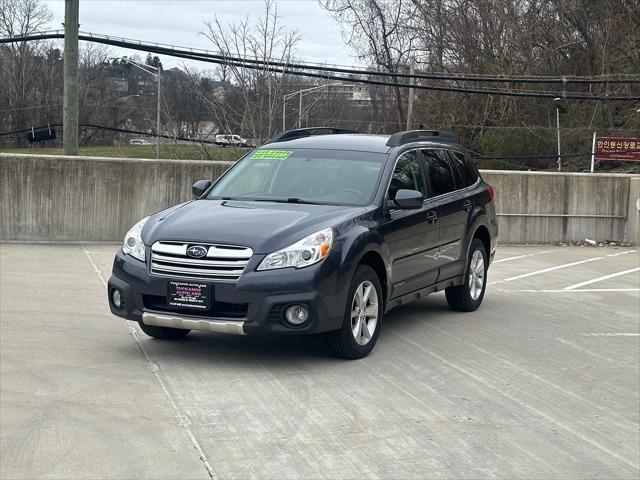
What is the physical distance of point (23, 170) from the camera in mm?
13375

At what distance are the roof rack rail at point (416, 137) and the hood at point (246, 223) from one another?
121cm

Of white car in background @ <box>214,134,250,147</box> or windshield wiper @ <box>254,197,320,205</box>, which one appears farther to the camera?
white car in background @ <box>214,134,250,147</box>

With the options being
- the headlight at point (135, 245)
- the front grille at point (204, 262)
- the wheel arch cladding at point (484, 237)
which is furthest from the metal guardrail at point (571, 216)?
the front grille at point (204, 262)

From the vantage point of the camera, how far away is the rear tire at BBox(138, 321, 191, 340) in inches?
297

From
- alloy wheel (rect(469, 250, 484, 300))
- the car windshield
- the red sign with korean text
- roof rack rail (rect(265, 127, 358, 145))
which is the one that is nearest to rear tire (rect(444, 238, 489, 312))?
alloy wheel (rect(469, 250, 484, 300))

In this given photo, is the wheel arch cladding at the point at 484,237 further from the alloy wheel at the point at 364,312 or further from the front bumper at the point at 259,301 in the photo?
the front bumper at the point at 259,301

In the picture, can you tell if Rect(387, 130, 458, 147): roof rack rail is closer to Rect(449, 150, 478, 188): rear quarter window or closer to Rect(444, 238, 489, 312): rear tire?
Rect(449, 150, 478, 188): rear quarter window

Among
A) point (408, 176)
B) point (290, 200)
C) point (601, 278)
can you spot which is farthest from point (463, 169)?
point (601, 278)

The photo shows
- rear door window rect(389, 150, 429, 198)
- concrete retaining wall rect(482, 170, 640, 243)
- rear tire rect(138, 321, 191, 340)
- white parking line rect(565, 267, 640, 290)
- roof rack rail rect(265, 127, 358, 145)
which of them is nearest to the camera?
rear tire rect(138, 321, 191, 340)

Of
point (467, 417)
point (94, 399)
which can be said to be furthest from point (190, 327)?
point (467, 417)

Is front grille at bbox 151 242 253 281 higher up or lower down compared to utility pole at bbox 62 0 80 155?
lower down

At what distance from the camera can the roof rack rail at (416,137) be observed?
8.50 m

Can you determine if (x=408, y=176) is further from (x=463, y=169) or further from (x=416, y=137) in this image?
(x=463, y=169)

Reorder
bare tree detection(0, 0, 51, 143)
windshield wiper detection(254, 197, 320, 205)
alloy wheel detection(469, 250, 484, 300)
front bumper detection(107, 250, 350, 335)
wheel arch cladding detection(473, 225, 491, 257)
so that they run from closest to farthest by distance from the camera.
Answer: front bumper detection(107, 250, 350, 335), windshield wiper detection(254, 197, 320, 205), alloy wheel detection(469, 250, 484, 300), wheel arch cladding detection(473, 225, 491, 257), bare tree detection(0, 0, 51, 143)
